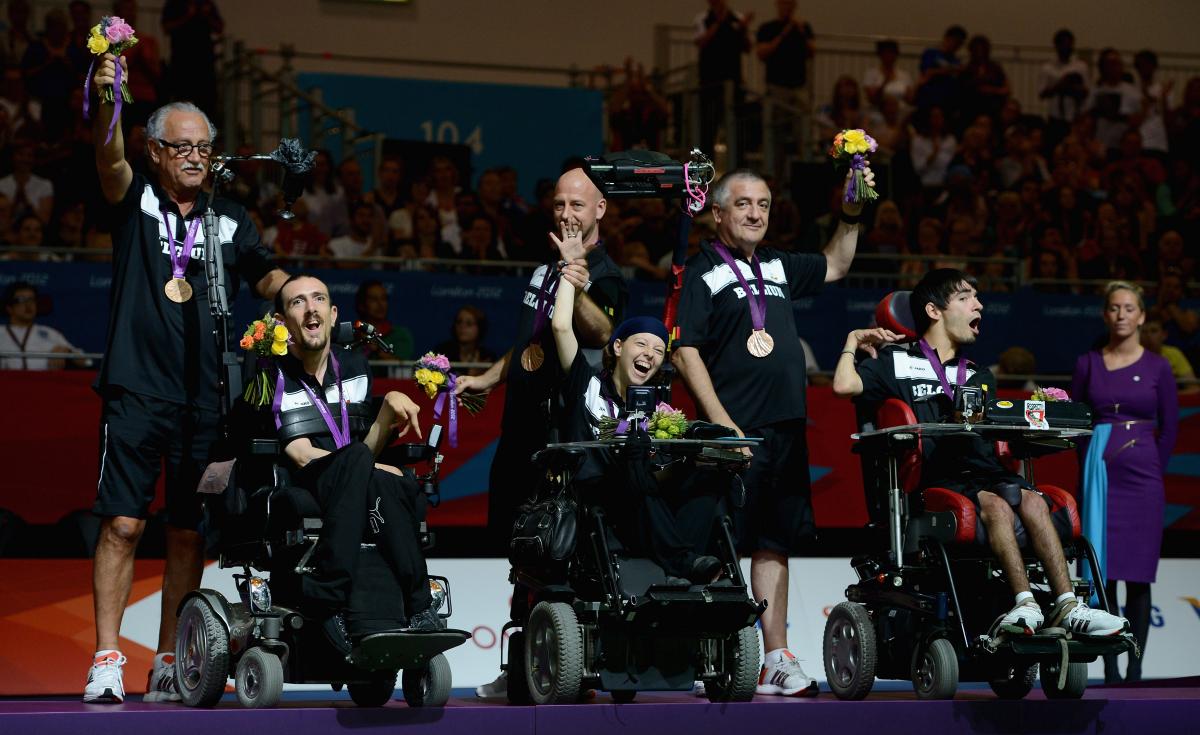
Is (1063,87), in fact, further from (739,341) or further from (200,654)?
(200,654)

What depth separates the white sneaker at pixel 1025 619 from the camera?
5.27 meters

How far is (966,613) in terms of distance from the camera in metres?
5.65

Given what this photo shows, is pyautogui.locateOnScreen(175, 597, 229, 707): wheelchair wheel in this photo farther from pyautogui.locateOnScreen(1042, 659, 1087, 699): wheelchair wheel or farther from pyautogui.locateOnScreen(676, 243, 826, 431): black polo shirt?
pyautogui.locateOnScreen(1042, 659, 1087, 699): wheelchair wheel

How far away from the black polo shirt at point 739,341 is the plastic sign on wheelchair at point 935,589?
34 cm

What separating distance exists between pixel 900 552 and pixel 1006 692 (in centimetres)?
61

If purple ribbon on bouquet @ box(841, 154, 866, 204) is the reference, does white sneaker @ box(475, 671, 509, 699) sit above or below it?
below

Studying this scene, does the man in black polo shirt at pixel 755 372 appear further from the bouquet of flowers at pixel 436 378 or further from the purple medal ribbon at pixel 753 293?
the bouquet of flowers at pixel 436 378

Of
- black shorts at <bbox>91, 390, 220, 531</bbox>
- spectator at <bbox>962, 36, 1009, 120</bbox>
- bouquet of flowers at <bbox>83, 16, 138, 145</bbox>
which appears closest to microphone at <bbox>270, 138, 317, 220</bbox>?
bouquet of flowers at <bbox>83, 16, 138, 145</bbox>

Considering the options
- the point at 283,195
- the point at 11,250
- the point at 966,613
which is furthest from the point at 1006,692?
the point at 11,250

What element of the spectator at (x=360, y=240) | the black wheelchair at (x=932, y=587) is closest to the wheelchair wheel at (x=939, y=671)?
the black wheelchair at (x=932, y=587)

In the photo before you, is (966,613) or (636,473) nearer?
(636,473)

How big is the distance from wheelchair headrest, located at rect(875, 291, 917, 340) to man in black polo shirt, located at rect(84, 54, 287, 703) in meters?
2.19

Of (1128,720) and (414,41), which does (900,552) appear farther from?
(414,41)

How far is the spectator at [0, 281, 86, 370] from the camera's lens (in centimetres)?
878
